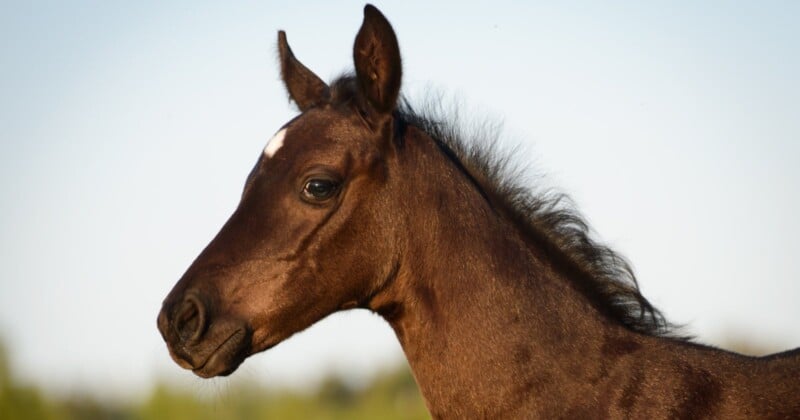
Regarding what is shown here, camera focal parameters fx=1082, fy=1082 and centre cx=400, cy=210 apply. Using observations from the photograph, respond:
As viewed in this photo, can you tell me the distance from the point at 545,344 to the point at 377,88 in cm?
149

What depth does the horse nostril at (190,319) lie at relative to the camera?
15.9ft

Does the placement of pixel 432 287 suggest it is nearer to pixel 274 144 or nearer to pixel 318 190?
pixel 318 190

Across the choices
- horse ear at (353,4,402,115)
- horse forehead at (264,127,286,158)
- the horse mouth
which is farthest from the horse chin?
horse ear at (353,4,402,115)

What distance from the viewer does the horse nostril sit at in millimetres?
4848

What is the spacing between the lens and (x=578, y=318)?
198 inches

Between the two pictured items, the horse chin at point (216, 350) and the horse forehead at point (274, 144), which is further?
the horse forehead at point (274, 144)

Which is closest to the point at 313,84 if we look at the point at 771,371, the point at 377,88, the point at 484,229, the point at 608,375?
the point at 377,88

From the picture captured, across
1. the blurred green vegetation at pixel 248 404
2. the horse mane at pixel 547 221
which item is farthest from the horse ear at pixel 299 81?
the blurred green vegetation at pixel 248 404

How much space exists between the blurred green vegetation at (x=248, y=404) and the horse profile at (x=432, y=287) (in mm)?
7897

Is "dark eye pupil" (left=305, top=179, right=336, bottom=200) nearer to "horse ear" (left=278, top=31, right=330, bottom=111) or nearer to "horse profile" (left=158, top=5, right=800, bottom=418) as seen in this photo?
"horse profile" (left=158, top=5, right=800, bottom=418)

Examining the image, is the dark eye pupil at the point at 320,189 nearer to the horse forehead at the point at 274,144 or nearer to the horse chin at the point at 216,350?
the horse forehead at the point at 274,144

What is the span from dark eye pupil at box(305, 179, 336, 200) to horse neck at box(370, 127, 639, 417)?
1.19 ft

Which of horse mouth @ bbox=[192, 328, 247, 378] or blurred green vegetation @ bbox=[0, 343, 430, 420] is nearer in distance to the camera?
horse mouth @ bbox=[192, 328, 247, 378]

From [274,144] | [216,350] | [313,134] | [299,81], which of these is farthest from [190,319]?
[299,81]
